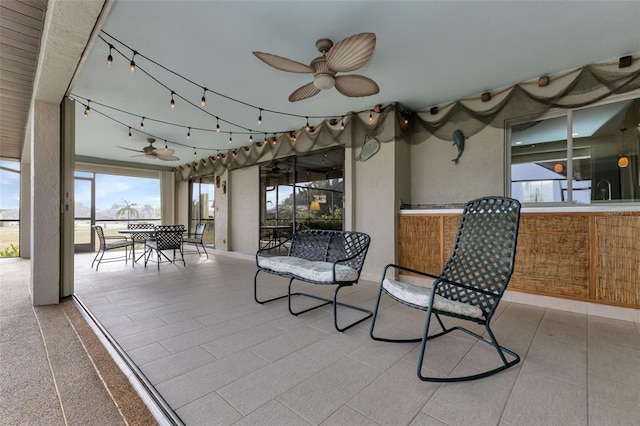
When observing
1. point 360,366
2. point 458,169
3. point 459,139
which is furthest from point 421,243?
point 360,366

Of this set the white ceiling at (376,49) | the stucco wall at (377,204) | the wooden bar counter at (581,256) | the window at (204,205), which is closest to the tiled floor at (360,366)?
the wooden bar counter at (581,256)

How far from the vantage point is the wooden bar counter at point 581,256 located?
2742 mm

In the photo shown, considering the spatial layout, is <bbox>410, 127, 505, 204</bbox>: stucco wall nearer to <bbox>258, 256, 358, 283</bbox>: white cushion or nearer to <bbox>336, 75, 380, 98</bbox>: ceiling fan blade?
<bbox>336, 75, 380, 98</bbox>: ceiling fan blade

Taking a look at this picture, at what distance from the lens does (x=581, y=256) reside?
2.96m

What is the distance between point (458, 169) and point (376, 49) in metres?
2.16

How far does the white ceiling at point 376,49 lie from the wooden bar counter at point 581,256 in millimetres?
1698

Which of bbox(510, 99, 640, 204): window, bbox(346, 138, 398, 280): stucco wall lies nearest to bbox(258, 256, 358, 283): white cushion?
bbox(346, 138, 398, 280): stucco wall

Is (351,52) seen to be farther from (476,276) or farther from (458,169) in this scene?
(458,169)

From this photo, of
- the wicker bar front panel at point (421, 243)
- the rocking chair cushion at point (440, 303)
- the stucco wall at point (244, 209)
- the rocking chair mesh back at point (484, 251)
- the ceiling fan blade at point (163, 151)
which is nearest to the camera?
the rocking chair cushion at point (440, 303)

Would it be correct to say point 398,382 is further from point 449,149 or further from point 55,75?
point 55,75

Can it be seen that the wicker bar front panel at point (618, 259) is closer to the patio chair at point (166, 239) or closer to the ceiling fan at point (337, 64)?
the ceiling fan at point (337, 64)

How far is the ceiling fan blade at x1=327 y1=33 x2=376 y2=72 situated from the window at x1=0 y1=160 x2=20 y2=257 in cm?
902

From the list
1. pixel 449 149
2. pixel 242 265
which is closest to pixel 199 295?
pixel 242 265

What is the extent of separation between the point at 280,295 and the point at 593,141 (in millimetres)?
4276
